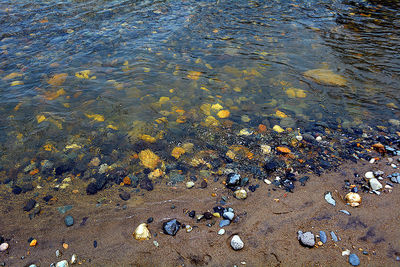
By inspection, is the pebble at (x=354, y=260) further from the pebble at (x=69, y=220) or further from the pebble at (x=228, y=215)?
the pebble at (x=69, y=220)

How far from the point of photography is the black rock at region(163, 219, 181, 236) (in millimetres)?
3373

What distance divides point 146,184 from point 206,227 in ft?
4.18

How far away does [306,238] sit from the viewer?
10.6ft

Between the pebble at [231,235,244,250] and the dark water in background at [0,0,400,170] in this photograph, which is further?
the dark water in background at [0,0,400,170]

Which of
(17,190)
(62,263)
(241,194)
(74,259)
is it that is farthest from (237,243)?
(17,190)

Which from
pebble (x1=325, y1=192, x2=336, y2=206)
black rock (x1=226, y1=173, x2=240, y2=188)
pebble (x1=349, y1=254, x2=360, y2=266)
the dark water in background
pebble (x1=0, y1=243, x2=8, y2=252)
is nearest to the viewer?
pebble (x1=349, y1=254, x2=360, y2=266)

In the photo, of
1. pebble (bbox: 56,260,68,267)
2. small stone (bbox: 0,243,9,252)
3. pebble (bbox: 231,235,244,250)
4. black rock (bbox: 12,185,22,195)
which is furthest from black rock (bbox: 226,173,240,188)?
black rock (bbox: 12,185,22,195)

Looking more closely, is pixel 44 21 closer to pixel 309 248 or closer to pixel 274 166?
pixel 274 166

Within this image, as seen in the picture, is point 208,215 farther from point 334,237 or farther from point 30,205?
→ point 30,205

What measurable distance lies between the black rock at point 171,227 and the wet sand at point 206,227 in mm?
64

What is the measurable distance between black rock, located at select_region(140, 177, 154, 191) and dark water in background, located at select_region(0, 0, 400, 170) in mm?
1254

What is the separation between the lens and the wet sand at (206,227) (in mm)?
3123

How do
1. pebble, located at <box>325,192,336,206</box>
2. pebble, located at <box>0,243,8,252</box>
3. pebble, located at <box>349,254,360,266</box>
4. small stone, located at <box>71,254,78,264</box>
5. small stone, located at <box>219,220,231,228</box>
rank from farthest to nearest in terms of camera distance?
pebble, located at <box>325,192,336,206</box> → small stone, located at <box>219,220,231,228</box> → pebble, located at <box>0,243,8,252</box> → small stone, located at <box>71,254,78,264</box> → pebble, located at <box>349,254,360,266</box>

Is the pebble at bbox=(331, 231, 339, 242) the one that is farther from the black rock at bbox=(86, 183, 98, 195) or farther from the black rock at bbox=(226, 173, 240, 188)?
the black rock at bbox=(86, 183, 98, 195)
